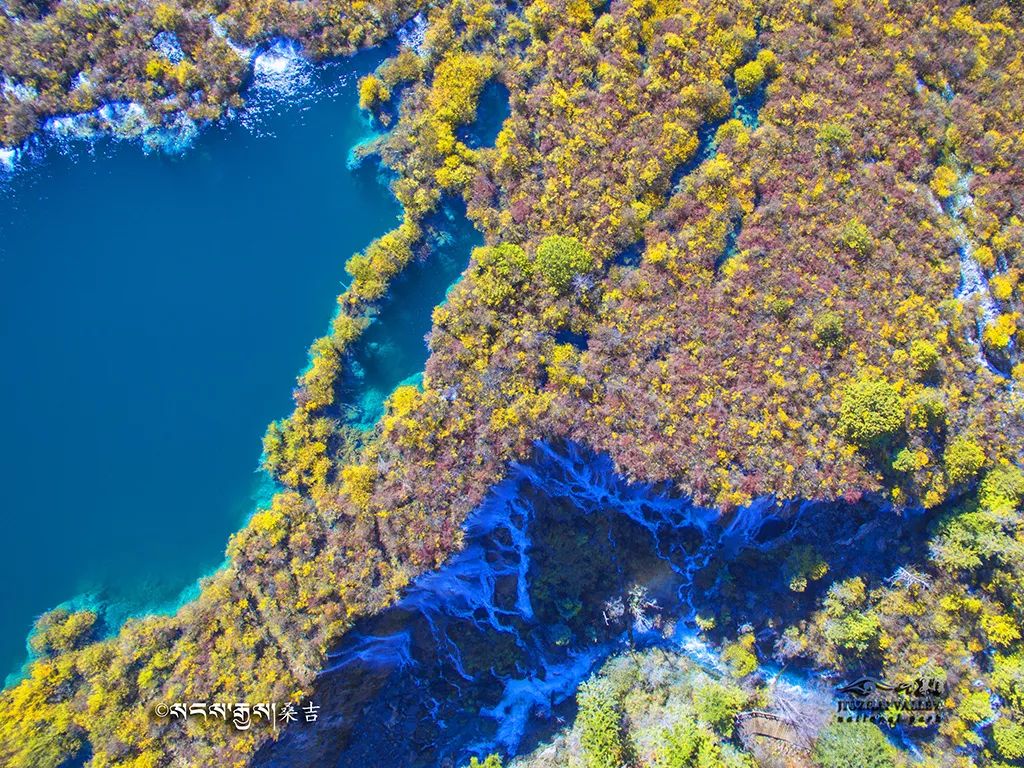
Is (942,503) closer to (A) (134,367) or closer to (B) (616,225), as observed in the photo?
(B) (616,225)

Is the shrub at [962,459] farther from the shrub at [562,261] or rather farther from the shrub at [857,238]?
the shrub at [562,261]

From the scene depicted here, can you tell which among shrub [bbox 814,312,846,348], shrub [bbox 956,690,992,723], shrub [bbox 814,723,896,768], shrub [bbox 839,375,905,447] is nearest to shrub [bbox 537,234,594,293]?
shrub [bbox 814,312,846,348]

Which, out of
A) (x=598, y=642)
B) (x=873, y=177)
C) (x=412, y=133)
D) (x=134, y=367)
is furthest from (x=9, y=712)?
(x=873, y=177)

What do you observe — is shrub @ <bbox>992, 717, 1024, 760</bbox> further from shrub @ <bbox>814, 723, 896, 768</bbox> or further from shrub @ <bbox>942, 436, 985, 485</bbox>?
shrub @ <bbox>942, 436, 985, 485</bbox>

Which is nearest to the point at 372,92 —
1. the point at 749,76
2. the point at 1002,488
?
the point at 749,76

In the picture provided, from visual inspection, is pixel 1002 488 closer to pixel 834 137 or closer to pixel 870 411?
pixel 870 411
